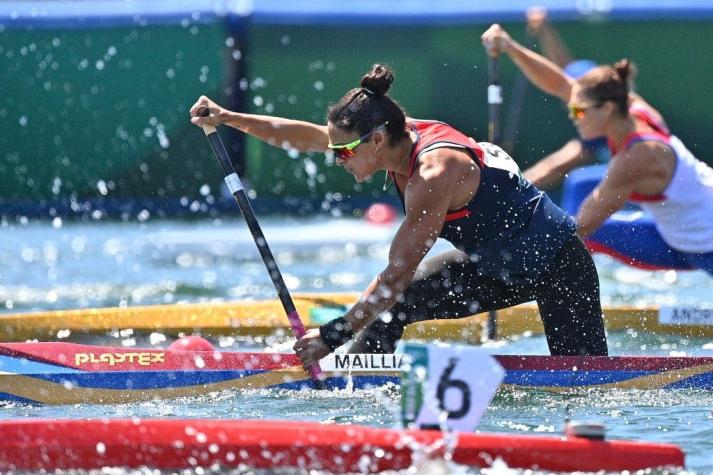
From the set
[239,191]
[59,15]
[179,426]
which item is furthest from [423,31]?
[179,426]

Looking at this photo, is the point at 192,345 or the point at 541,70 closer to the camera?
the point at 192,345

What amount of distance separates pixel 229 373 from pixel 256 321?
1.89m

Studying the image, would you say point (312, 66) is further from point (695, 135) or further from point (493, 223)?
point (493, 223)

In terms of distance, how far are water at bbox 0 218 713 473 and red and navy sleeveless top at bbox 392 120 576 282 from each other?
594 millimetres

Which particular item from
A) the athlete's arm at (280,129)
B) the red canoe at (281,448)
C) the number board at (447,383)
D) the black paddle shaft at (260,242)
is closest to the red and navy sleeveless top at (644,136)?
the athlete's arm at (280,129)

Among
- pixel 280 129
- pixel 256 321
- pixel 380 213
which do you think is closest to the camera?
pixel 280 129

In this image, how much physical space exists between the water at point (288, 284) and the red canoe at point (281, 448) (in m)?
0.49

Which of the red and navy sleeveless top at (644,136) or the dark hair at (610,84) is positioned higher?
the dark hair at (610,84)

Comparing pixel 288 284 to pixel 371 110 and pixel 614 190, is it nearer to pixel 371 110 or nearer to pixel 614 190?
pixel 614 190

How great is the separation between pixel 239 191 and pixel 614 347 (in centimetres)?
252

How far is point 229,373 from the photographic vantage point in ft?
18.3

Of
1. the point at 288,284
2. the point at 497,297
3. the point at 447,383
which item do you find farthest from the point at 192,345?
the point at 288,284

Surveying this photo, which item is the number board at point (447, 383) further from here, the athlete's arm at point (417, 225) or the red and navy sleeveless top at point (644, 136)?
the red and navy sleeveless top at point (644, 136)

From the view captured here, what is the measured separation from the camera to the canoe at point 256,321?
23.8 ft
